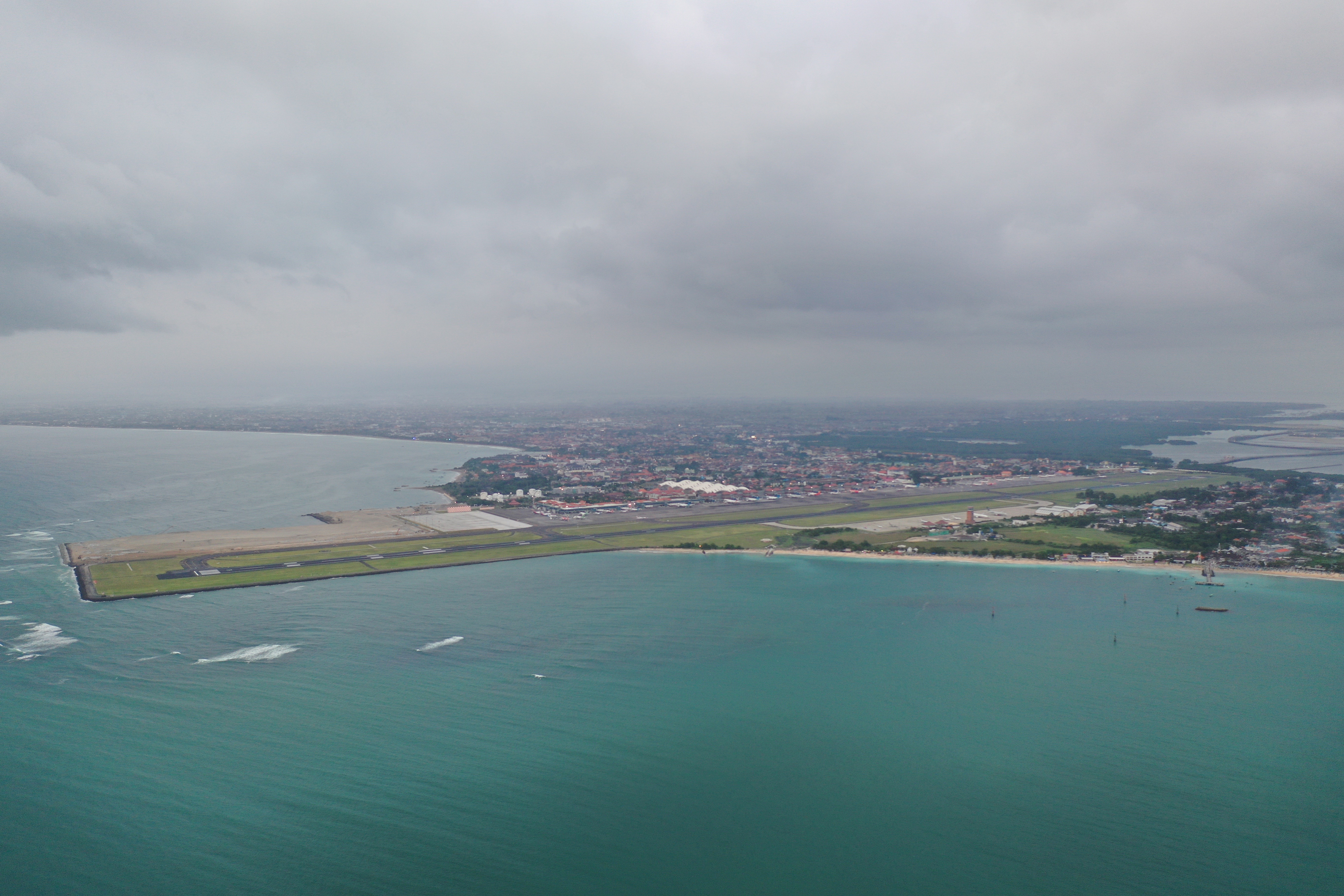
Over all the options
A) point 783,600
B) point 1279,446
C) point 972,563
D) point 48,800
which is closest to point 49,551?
point 48,800

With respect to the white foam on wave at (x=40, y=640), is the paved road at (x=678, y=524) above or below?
below

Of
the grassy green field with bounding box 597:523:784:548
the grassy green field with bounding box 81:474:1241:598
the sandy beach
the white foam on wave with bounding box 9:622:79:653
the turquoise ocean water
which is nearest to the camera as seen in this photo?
the turquoise ocean water

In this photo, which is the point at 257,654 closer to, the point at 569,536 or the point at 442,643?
the point at 442,643

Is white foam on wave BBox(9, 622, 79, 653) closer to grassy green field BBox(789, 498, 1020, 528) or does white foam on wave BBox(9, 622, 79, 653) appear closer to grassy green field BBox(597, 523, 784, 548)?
grassy green field BBox(597, 523, 784, 548)

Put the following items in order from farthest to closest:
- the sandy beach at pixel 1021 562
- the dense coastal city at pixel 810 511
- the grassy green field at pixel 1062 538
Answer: the grassy green field at pixel 1062 538, the dense coastal city at pixel 810 511, the sandy beach at pixel 1021 562

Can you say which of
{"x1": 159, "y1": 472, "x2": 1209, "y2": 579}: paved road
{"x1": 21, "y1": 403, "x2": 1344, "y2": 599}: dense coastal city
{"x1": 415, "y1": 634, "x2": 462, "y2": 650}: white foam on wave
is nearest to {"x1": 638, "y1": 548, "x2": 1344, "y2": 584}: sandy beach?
{"x1": 21, "y1": 403, "x2": 1344, "y2": 599}: dense coastal city

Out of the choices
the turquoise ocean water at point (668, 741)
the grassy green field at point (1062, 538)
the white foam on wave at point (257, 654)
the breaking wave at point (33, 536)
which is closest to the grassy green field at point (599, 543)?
the grassy green field at point (1062, 538)

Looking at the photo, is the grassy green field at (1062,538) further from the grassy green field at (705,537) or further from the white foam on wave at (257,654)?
the white foam on wave at (257,654)
